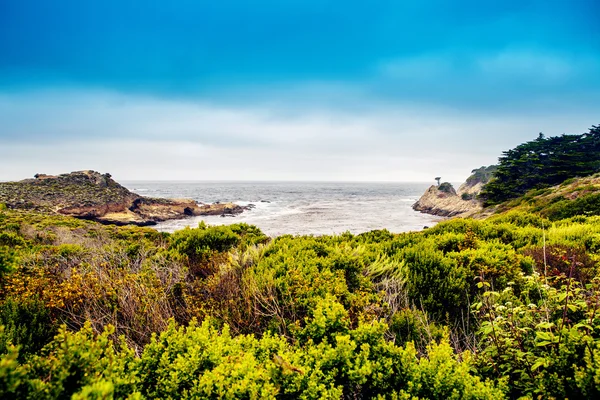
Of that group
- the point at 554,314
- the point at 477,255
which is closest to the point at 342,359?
the point at 554,314

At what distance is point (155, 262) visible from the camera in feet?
22.0

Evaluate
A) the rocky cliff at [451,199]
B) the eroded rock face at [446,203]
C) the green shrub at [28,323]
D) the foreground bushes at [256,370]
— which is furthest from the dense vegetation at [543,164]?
the green shrub at [28,323]

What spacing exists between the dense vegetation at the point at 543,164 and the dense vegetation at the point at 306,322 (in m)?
34.2

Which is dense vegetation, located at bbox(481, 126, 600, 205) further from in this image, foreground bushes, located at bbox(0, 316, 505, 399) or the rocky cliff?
foreground bushes, located at bbox(0, 316, 505, 399)

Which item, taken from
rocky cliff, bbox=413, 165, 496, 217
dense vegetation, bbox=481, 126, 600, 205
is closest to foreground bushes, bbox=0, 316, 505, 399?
dense vegetation, bbox=481, 126, 600, 205

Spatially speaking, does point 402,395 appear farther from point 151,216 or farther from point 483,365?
point 151,216

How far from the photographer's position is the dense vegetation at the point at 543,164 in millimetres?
35562

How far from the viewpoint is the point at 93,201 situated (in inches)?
1777

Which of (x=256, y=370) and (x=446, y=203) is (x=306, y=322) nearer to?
(x=256, y=370)

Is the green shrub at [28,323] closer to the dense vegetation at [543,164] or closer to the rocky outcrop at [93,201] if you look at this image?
the dense vegetation at [543,164]

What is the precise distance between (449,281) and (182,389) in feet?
15.5

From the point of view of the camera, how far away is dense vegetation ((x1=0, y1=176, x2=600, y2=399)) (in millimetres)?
2350

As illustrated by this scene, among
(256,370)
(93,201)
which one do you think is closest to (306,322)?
(256,370)

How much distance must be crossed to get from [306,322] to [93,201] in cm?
5267
